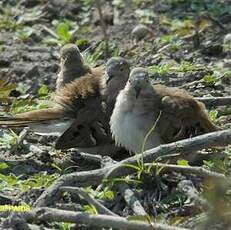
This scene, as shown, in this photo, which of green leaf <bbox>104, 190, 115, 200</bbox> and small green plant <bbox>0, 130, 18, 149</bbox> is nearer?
green leaf <bbox>104, 190, 115, 200</bbox>

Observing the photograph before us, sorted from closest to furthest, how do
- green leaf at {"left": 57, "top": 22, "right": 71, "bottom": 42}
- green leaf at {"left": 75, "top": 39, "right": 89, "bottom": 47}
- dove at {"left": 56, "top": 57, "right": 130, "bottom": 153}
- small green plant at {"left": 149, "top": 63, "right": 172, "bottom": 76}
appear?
1. dove at {"left": 56, "top": 57, "right": 130, "bottom": 153}
2. small green plant at {"left": 149, "top": 63, "right": 172, "bottom": 76}
3. green leaf at {"left": 75, "top": 39, "right": 89, "bottom": 47}
4. green leaf at {"left": 57, "top": 22, "right": 71, "bottom": 42}

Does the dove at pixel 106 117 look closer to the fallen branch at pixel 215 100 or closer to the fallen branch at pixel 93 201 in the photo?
the fallen branch at pixel 215 100

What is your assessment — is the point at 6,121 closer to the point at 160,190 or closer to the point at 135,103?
the point at 135,103

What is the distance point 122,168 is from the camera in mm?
6188

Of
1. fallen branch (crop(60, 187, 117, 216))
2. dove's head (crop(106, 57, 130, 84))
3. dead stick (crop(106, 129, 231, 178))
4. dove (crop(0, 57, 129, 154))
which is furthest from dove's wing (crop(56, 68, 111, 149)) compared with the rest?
fallen branch (crop(60, 187, 117, 216))

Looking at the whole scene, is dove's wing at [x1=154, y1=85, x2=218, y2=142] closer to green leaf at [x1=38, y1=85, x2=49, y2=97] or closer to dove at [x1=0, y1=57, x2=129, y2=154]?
dove at [x1=0, y1=57, x2=129, y2=154]

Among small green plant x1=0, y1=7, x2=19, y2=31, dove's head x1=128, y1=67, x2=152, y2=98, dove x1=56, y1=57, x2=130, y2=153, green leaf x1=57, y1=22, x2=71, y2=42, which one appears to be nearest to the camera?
dove's head x1=128, y1=67, x2=152, y2=98

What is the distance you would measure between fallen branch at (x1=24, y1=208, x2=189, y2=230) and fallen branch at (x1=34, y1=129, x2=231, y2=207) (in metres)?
Result: 0.27

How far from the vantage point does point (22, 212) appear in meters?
5.84

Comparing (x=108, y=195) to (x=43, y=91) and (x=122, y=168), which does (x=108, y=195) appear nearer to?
(x=122, y=168)

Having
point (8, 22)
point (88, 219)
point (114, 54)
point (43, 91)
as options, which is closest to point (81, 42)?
point (114, 54)

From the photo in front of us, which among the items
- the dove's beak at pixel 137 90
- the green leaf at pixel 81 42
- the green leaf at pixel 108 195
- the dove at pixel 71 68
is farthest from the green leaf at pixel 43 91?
the green leaf at pixel 108 195

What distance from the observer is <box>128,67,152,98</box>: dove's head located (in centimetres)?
728

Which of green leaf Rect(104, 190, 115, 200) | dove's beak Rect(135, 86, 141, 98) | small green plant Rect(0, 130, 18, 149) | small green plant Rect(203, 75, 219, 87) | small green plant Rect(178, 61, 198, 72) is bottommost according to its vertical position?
small green plant Rect(0, 130, 18, 149)
